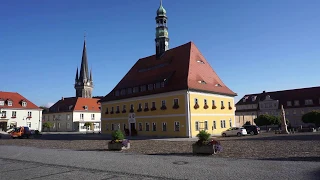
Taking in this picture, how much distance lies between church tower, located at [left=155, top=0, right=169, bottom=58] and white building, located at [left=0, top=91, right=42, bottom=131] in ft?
121

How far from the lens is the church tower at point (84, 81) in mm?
113125

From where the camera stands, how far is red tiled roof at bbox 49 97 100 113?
76331 millimetres

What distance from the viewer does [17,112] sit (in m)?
63.0

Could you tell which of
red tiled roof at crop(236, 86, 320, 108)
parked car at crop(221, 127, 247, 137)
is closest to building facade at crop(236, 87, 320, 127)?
red tiled roof at crop(236, 86, 320, 108)

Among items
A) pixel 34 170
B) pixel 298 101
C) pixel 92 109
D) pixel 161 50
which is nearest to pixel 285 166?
pixel 34 170

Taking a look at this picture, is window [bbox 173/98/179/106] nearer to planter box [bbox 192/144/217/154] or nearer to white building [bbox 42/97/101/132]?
planter box [bbox 192/144/217/154]

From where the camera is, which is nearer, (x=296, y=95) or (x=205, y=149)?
(x=205, y=149)

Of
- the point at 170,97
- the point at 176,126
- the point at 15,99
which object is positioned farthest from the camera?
the point at 15,99

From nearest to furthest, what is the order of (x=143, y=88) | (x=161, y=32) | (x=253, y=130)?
(x=253, y=130), (x=143, y=88), (x=161, y=32)

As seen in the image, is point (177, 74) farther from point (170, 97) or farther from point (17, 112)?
point (17, 112)

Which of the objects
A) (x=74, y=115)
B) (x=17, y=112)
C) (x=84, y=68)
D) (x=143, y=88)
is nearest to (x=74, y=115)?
(x=74, y=115)

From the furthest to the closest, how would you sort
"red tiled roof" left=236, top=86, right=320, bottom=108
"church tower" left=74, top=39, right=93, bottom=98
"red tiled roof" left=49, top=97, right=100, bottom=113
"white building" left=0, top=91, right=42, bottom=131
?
"church tower" left=74, top=39, right=93, bottom=98, "red tiled roof" left=49, top=97, right=100, bottom=113, "red tiled roof" left=236, top=86, right=320, bottom=108, "white building" left=0, top=91, right=42, bottom=131

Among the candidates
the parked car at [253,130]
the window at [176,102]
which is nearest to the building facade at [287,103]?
the parked car at [253,130]

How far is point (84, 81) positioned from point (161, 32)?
73647mm
